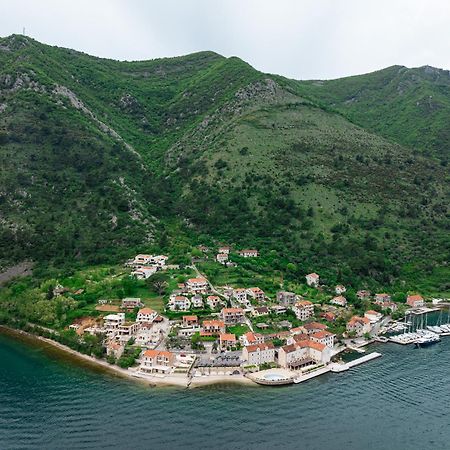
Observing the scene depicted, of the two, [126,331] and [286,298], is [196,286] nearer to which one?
[286,298]

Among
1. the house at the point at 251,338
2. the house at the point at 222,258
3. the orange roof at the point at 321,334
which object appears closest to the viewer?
the house at the point at 251,338

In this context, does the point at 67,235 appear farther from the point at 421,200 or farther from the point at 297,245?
the point at 421,200

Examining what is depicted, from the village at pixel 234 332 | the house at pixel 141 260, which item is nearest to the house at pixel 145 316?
the village at pixel 234 332

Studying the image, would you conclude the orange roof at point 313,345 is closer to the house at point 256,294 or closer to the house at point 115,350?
the house at point 256,294

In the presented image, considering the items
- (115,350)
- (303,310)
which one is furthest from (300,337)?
(115,350)

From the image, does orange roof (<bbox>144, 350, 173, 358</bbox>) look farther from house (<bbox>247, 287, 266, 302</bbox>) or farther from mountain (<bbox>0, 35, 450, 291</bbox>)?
mountain (<bbox>0, 35, 450, 291</bbox>)

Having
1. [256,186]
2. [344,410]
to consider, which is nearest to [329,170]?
[256,186]
